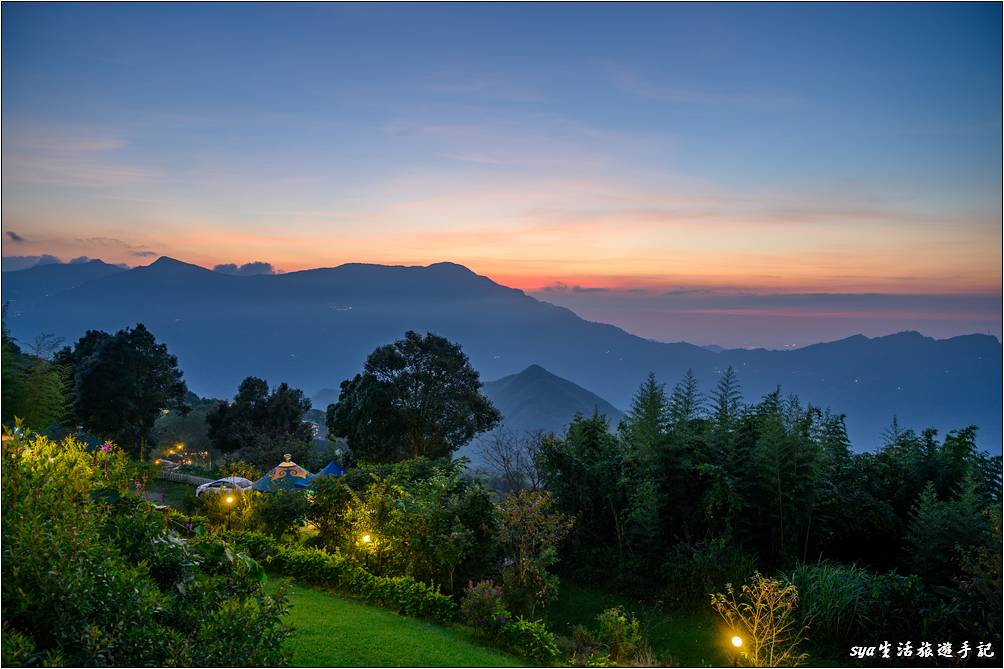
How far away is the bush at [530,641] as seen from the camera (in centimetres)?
620

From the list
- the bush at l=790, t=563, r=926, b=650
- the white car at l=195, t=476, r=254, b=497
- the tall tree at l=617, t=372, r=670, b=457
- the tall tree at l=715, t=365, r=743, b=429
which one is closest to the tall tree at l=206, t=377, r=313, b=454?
the white car at l=195, t=476, r=254, b=497

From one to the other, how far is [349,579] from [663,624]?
4108mm

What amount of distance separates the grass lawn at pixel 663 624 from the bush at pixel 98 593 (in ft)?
18.5

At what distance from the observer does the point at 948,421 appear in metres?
33.7

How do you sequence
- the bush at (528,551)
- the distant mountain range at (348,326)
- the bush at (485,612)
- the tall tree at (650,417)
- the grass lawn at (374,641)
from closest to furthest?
1. the grass lawn at (374,641)
2. the bush at (485,612)
3. the bush at (528,551)
4. the tall tree at (650,417)
5. the distant mountain range at (348,326)

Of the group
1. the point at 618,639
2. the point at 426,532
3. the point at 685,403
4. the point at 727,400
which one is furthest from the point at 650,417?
the point at 426,532

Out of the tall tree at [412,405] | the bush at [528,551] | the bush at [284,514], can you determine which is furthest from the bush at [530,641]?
the tall tree at [412,405]

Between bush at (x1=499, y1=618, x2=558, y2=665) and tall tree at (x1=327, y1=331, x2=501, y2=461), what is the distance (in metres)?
13.5

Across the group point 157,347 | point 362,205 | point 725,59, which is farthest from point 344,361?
point 725,59

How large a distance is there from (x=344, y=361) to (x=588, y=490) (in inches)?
4680

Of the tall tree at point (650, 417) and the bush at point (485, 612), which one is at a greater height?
the tall tree at point (650, 417)

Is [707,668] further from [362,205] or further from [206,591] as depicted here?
[362,205]

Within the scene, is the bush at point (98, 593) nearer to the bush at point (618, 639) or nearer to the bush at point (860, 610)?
the bush at point (618, 639)

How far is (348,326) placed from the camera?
143 metres
